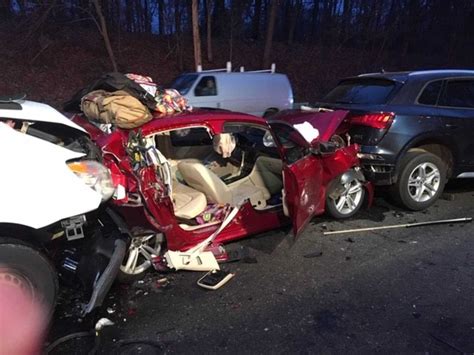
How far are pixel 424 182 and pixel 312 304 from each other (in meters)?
2.97

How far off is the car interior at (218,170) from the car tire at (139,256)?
360mm

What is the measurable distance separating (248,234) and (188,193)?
29.0 inches

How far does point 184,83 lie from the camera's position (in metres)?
Answer: 11.6

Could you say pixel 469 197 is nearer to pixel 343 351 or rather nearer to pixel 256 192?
pixel 256 192

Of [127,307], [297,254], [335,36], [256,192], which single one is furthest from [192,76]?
[335,36]

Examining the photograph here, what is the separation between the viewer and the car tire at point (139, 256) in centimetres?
374

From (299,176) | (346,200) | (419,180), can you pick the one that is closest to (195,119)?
(299,176)

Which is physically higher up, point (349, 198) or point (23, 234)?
point (23, 234)

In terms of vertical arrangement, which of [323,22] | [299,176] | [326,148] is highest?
[323,22]

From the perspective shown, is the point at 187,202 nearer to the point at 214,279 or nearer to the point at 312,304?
the point at 214,279

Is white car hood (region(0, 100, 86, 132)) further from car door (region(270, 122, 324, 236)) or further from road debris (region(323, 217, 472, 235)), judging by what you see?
road debris (region(323, 217, 472, 235))

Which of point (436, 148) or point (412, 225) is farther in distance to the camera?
point (436, 148)

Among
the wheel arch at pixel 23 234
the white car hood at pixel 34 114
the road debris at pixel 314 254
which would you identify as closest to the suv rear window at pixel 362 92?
the road debris at pixel 314 254

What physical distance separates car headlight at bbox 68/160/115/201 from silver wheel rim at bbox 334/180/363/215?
9.64 feet
